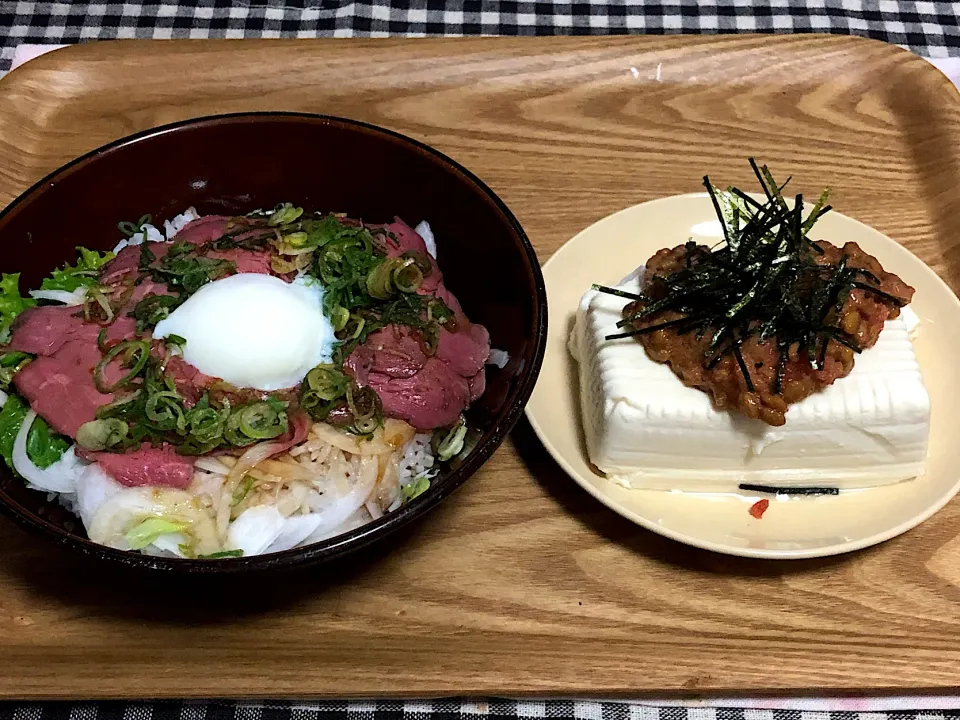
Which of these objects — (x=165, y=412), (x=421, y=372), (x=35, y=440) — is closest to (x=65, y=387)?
(x=35, y=440)

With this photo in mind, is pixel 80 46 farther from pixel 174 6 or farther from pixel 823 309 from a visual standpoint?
pixel 823 309

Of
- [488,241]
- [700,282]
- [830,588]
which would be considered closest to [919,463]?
[830,588]

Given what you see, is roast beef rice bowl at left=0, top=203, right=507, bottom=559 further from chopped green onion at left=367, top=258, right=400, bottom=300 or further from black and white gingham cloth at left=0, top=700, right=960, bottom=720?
black and white gingham cloth at left=0, top=700, right=960, bottom=720

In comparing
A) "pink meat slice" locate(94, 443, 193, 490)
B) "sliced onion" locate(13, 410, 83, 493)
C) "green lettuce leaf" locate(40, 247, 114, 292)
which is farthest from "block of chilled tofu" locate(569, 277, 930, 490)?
A: "green lettuce leaf" locate(40, 247, 114, 292)

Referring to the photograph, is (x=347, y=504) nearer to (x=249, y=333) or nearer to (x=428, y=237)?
(x=249, y=333)

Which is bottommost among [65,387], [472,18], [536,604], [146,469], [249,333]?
[536,604]

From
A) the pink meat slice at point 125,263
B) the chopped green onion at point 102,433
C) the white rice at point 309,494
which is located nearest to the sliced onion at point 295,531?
the white rice at point 309,494
